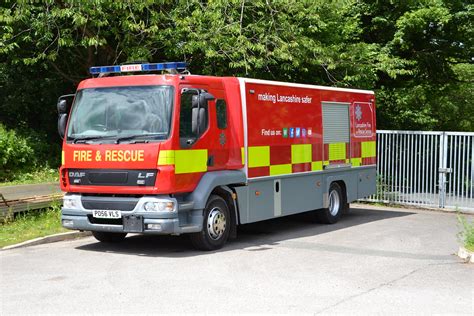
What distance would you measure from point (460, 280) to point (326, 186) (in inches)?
205

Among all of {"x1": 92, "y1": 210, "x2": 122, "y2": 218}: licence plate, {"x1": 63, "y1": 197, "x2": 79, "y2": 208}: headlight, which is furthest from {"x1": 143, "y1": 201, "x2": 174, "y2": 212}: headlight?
{"x1": 63, "y1": 197, "x2": 79, "y2": 208}: headlight

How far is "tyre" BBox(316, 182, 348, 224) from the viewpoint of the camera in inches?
516

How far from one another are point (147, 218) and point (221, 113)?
2100 mm

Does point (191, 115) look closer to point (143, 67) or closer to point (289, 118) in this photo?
point (143, 67)

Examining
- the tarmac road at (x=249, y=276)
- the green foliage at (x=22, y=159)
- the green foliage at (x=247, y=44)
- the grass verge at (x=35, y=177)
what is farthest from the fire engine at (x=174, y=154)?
the green foliage at (x=22, y=159)

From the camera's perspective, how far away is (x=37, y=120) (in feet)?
69.9

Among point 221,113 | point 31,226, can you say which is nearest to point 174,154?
point 221,113

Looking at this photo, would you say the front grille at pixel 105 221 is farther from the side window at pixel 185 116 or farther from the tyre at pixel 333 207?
the tyre at pixel 333 207

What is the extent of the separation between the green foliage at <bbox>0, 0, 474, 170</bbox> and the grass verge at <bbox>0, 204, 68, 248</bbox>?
13.9 feet

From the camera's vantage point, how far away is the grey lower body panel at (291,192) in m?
10.6

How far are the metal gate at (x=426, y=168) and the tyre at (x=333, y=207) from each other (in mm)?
3895

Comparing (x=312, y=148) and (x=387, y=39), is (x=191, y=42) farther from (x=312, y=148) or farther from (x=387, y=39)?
(x=387, y=39)

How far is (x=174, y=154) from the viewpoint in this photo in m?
9.10

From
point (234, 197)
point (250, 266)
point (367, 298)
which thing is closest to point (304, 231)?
point (234, 197)
